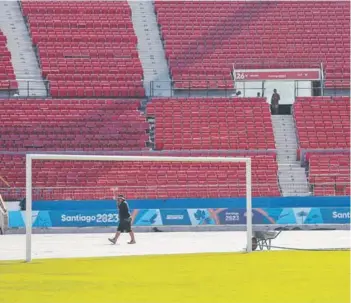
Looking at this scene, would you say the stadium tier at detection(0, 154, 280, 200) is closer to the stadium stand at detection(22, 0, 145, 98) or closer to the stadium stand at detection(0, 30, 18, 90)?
the stadium stand at detection(0, 30, 18, 90)

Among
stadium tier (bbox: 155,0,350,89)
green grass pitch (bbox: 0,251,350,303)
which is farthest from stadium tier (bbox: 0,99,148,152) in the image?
green grass pitch (bbox: 0,251,350,303)

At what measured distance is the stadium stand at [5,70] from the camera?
4919 cm

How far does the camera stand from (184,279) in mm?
18984

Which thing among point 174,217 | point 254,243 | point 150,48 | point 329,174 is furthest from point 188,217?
point 150,48

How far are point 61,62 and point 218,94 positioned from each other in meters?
7.65

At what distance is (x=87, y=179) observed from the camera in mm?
42594

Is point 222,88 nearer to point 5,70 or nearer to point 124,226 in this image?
point 5,70

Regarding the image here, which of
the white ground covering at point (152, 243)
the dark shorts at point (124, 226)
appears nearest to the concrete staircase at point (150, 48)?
the white ground covering at point (152, 243)

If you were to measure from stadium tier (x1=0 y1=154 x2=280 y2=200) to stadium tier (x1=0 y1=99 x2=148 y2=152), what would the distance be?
1903mm

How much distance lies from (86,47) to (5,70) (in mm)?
4638

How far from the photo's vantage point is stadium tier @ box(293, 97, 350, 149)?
47.9 m

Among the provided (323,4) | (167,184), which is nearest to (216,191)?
(167,184)

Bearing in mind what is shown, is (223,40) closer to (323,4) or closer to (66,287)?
(323,4)

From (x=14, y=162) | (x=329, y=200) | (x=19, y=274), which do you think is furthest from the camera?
(x=14, y=162)
